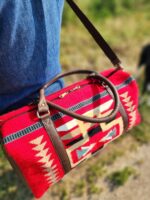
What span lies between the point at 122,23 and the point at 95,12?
43 cm

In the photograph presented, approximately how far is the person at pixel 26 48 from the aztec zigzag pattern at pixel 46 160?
201mm

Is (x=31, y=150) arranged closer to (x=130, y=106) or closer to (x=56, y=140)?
(x=56, y=140)

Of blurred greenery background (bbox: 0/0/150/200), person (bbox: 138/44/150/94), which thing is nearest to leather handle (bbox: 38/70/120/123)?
blurred greenery background (bbox: 0/0/150/200)

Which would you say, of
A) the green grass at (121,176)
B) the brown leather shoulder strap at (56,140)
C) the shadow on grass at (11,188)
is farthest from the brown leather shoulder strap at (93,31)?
the shadow on grass at (11,188)

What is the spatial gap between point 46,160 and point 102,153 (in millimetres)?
1150

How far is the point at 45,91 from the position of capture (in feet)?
5.70

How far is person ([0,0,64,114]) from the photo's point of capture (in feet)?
4.57

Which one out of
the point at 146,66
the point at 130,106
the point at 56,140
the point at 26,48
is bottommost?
the point at 146,66

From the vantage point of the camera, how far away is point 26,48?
1.49 metres

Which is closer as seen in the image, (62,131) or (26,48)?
(26,48)

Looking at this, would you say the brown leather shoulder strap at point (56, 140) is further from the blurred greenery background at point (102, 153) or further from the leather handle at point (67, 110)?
the blurred greenery background at point (102, 153)

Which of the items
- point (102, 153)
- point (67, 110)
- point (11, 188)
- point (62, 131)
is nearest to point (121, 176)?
point (102, 153)

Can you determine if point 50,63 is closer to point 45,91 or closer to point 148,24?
point 45,91

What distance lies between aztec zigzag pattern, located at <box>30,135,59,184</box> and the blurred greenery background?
0.70 metres
